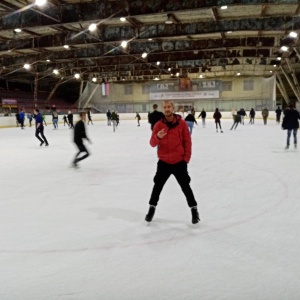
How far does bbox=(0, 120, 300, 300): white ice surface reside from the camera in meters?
2.31

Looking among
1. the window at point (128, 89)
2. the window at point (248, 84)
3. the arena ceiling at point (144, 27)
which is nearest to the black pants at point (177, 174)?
the arena ceiling at point (144, 27)

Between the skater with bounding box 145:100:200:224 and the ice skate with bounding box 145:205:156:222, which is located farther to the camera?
the ice skate with bounding box 145:205:156:222

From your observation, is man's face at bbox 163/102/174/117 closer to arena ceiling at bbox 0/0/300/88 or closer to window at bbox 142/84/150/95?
arena ceiling at bbox 0/0/300/88

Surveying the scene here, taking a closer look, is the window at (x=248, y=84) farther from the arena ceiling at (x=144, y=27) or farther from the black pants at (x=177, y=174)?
the black pants at (x=177, y=174)

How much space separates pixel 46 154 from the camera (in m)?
9.77

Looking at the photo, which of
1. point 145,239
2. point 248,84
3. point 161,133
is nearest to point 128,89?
point 248,84

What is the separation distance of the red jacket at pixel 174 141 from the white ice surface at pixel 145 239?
0.75 metres

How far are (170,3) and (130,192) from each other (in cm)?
782

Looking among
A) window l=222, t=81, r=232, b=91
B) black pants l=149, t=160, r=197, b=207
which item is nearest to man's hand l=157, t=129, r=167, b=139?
black pants l=149, t=160, r=197, b=207

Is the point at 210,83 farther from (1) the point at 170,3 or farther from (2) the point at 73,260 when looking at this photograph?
(2) the point at 73,260

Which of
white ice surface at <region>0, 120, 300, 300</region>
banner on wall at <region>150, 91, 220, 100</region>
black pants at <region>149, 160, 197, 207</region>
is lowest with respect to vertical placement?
white ice surface at <region>0, 120, 300, 300</region>

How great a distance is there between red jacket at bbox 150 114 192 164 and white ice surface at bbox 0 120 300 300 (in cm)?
75

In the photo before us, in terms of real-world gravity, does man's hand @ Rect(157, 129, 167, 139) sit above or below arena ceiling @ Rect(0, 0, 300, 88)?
below

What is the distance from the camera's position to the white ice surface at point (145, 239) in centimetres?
Answer: 231
